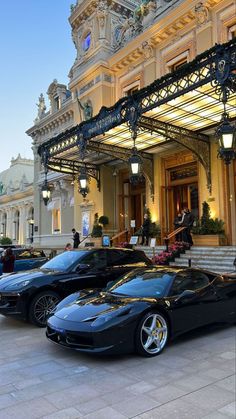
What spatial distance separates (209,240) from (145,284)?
8.76 m

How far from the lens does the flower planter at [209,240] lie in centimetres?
1416

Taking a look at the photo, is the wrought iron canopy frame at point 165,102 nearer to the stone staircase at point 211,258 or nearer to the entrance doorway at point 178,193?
the entrance doorway at point 178,193

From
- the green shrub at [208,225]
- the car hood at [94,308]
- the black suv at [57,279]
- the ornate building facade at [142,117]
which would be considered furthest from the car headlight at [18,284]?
the green shrub at [208,225]

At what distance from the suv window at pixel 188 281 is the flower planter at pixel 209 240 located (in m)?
7.80

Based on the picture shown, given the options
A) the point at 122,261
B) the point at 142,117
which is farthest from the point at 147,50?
the point at 122,261

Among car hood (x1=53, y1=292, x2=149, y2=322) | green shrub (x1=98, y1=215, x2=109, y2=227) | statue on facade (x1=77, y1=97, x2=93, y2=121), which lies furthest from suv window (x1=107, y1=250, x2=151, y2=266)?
statue on facade (x1=77, y1=97, x2=93, y2=121)

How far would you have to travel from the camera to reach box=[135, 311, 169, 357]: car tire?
5.17m

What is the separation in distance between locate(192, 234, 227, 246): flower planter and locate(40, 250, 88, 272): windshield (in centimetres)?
732

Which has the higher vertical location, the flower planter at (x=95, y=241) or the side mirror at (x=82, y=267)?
the flower planter at (x=95, y=241)

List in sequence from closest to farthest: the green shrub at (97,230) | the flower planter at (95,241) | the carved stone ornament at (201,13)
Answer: the carved stone ornament at (201,13) → the flower planter at (95,241) → the green shrub at (97,230)

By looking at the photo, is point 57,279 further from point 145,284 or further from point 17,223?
point 17,223

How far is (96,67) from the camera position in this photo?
68.5 feet

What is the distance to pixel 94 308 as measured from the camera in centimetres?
543

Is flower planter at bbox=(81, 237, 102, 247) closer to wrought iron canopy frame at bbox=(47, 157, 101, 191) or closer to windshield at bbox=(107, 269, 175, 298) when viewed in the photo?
wrought iron canopy frame at bbox=(47, 157, 101, 191)
